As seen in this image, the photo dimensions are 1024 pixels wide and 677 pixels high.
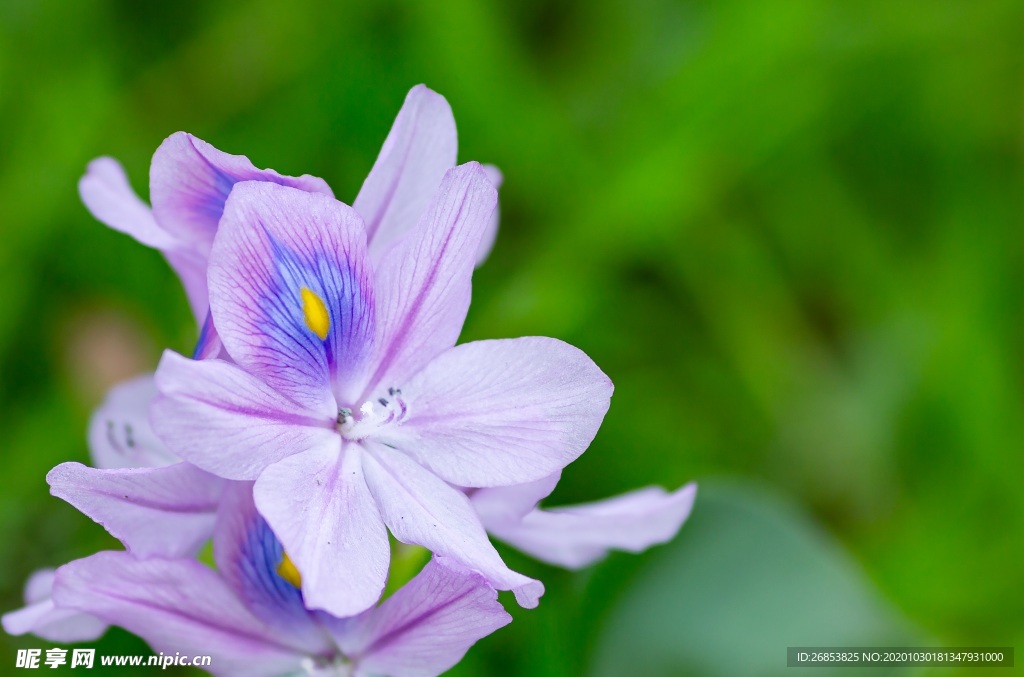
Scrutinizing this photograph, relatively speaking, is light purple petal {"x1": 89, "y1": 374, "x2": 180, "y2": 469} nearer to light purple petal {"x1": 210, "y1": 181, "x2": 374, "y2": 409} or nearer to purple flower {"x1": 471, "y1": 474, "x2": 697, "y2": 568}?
light purple petal {"x1": 210, "y1": 181, "x2": 374, "y2": 409}

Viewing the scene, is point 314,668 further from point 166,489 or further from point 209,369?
point 209,369

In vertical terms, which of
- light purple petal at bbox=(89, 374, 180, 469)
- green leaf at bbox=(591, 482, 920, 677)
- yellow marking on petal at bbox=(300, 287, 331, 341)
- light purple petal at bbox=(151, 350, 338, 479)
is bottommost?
green leaf at bbox=(591, 482, 920, 677)

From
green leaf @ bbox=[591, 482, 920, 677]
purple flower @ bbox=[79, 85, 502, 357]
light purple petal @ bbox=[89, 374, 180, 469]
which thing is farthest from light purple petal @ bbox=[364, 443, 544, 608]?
green leaf @ bbox=[591, 482, 920, 677]

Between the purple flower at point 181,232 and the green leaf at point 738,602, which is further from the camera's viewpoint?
the green leaf at point 738,602

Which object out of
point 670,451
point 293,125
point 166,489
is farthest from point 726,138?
point 166,489

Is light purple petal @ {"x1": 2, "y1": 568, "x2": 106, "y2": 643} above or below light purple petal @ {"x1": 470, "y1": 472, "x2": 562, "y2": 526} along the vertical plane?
below

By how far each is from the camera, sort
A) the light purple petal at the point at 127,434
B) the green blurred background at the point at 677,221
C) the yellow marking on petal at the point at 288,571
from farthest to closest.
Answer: the green blurred background at the point at 677,221
the light purple petal at the point at 127,434
the yellow marking on petal at the point at 288,571

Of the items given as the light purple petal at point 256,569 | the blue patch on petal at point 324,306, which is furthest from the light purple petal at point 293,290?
the light purple petal at point 256,569

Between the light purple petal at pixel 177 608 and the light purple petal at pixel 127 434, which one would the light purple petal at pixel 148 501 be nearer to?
the light purple petal at pixel 177 608
